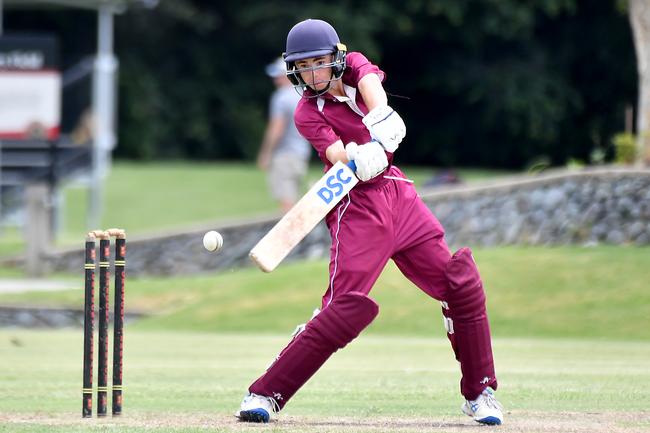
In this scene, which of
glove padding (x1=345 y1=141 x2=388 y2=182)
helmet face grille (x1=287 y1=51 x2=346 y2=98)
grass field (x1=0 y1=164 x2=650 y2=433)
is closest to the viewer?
glove padding (x1=345 y1=141 x2=388 y2=182)

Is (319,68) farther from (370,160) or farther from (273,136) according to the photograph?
(273,136)

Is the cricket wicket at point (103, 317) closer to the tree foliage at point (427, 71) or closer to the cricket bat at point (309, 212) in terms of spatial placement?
the cricket bat at point (309, 212)

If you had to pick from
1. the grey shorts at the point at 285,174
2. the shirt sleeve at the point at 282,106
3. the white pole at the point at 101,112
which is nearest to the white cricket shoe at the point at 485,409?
the shirt sleeve at the point at 282,106

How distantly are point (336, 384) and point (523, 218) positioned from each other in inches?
335

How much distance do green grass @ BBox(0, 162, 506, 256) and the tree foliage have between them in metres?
9.16

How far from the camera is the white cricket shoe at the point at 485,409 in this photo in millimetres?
6738

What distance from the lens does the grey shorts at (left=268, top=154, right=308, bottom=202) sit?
695 inches

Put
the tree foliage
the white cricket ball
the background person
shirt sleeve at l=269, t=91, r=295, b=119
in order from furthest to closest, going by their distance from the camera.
Result: 1. the tree foliage
2. the background person
3. shirt sleeve at l=269, t=91, r=295, b=119
4. the white cricket ball

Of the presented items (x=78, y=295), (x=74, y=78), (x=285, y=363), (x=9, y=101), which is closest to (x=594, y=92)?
(x=74, y=78)

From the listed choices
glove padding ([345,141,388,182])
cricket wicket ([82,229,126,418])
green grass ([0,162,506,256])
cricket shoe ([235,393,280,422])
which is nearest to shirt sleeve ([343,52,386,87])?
glove padding ([345,141,388,182])

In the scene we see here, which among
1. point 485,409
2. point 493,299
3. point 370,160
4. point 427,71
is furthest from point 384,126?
point 427,71

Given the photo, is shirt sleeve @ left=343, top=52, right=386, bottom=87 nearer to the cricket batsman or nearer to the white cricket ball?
the cricket batsman

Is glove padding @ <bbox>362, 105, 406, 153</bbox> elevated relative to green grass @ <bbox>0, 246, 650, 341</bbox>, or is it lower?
elevated

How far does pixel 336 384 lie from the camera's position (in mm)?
9000
